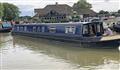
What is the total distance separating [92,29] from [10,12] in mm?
56576

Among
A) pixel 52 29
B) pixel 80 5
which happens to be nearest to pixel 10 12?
pixel 80 5

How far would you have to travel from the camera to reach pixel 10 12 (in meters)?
73.8

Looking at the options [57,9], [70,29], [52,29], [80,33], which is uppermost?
[70,29]

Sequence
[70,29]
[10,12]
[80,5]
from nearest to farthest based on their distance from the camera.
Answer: [70,29] < [10,12] < [80,5]

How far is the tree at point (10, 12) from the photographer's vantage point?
240 ft

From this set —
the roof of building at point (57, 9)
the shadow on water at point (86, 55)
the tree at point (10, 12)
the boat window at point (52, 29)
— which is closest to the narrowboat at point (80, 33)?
the boat window at point (52, 29)

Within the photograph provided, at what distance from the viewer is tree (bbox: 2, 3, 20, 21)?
7305 centimetres

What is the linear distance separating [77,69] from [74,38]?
7.14 m

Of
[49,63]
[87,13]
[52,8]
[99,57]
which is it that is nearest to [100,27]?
[99,57]

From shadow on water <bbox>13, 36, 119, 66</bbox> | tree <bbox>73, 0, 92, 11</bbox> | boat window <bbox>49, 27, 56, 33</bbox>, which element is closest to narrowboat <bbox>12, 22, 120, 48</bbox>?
boat window <bbox>49, 27, 56, 33</bbox>

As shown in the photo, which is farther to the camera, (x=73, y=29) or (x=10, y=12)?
(x=10, y=12)

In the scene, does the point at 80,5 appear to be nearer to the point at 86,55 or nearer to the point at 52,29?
the point at 52,29

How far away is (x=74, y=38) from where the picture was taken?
19.3 metres

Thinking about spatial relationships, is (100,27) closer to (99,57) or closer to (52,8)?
(99,57)
